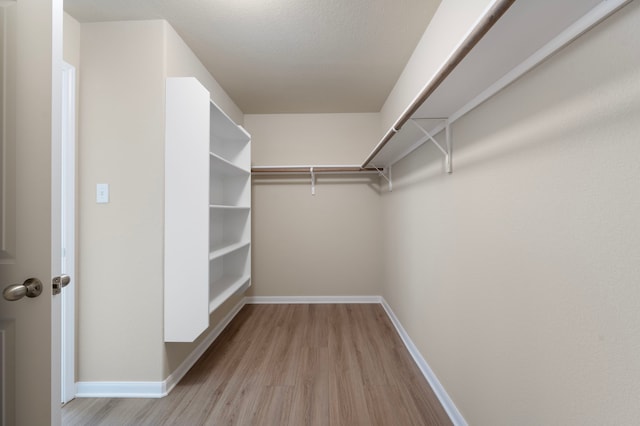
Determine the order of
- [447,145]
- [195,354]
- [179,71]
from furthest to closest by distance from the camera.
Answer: [195,354]
[179,71]
[447,145]

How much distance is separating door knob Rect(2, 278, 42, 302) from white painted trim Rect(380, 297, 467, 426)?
6.01ft

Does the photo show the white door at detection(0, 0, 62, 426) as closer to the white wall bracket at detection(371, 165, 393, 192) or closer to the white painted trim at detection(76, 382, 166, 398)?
the white painted trim at detection(76, 382, 166, 398)

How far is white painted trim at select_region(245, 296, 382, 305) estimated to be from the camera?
3.35 m

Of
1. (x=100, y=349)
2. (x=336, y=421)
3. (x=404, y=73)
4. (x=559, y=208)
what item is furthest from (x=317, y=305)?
(x=559, y=208)

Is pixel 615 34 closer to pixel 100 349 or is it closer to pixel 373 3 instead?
pixel 373 3

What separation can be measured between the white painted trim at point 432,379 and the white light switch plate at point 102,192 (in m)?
2.35

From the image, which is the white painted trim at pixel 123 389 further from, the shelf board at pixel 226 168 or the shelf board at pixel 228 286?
the shelf board at pixel 226 168

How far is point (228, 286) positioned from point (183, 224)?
3.17 ft

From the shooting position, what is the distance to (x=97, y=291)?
5.67 ft

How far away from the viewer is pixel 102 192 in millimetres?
1729

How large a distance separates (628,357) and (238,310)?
122 inches

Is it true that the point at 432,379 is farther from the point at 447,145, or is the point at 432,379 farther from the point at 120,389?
the point at 120,389

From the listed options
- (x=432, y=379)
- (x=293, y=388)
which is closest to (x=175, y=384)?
(x=293, y=388)

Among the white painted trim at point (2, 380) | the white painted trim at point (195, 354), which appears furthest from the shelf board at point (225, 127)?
the white painted trim at point (195, 354)
